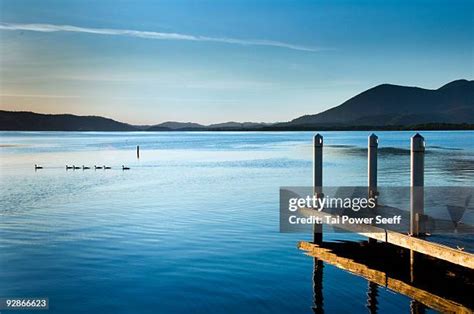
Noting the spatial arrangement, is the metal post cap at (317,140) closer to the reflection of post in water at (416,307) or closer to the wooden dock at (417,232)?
the wooden dock at (417,232)

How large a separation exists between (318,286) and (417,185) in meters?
3.48

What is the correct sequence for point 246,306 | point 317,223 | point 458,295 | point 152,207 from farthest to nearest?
point 152,207 → point 317,223 → point 246,306 → point 458,295

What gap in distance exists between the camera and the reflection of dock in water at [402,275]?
1131cm

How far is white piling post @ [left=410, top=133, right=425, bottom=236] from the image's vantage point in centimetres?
1223

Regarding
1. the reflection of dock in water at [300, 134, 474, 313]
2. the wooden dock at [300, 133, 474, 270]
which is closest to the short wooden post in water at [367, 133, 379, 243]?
the reflection of dock in water at [300, 134, 474, 313]

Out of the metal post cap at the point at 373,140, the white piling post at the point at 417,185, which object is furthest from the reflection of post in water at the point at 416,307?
the metal post cap at the point at 373,140

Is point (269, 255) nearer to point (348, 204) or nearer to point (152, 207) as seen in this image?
point (348, 204)

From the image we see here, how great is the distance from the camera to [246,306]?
12.1 metres

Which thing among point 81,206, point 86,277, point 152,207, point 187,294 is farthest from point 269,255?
point 81,206

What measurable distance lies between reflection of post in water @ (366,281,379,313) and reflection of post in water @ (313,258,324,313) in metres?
1.05

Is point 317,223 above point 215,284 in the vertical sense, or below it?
above

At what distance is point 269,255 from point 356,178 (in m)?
25.3

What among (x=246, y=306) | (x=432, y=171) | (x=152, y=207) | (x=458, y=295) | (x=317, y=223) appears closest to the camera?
(x=458, y=295)

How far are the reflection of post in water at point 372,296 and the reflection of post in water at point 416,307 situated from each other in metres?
0.76
